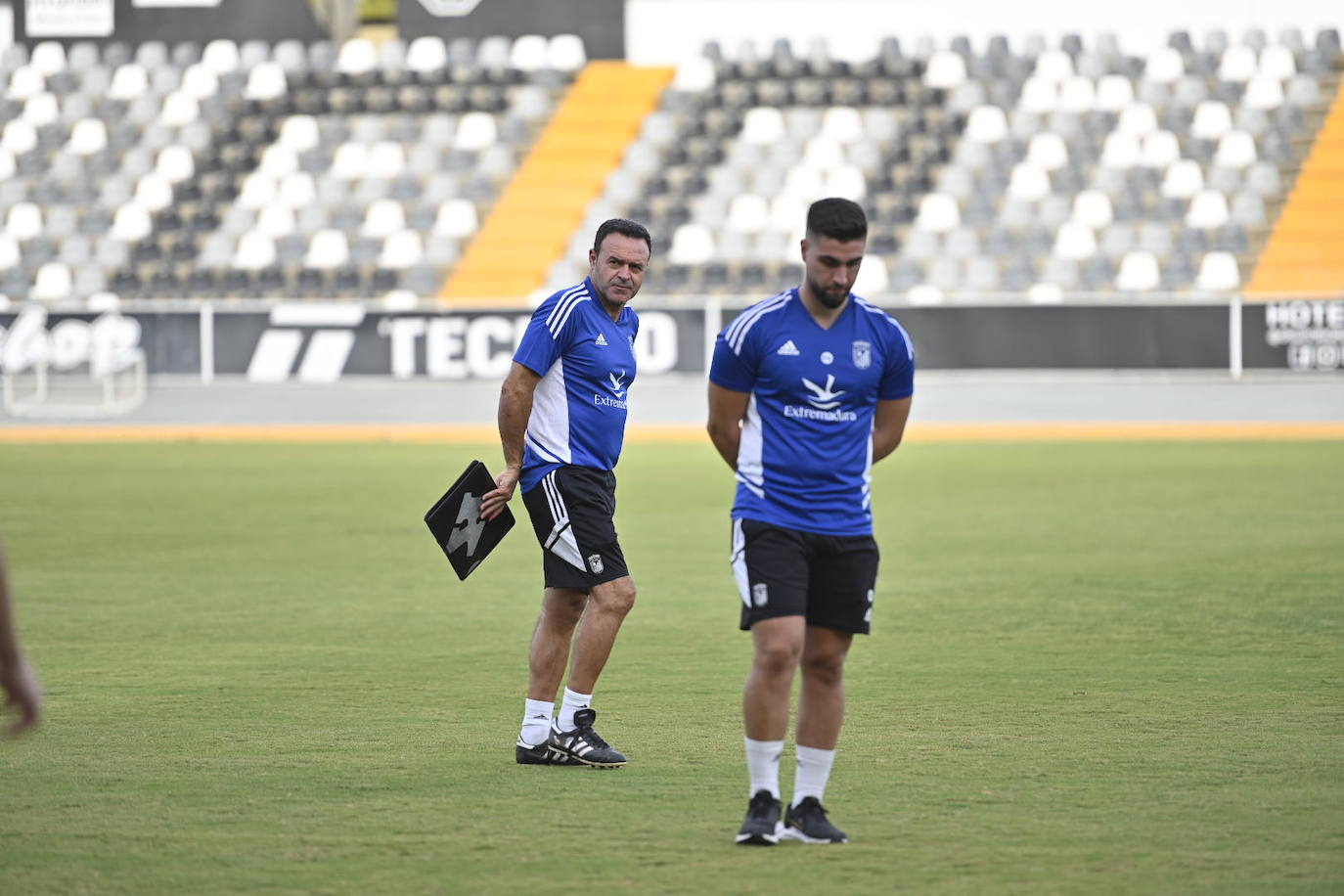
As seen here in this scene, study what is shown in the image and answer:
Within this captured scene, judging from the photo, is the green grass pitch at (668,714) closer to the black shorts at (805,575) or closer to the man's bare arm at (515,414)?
the black shorts at (805,575)

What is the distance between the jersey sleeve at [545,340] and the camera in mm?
7043

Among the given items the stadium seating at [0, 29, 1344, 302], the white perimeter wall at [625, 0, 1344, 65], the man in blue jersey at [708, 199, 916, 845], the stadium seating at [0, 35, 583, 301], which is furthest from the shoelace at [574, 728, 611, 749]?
the white perimeter wall at [625, 0, 1344, 65]

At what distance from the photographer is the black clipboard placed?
24.2 ft

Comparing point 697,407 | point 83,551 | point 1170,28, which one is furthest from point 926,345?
point 83,551

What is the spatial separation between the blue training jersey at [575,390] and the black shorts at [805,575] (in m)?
1.43

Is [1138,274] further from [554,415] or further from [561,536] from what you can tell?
[561,536]

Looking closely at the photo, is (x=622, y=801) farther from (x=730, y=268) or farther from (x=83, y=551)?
(x=730, y=268)

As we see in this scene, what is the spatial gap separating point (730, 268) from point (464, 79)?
330 inches

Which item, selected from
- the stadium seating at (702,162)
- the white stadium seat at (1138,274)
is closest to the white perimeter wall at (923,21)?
the stadium seating at (702,162)

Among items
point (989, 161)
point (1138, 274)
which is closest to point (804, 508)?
point (1138, 274)

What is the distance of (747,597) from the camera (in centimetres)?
577

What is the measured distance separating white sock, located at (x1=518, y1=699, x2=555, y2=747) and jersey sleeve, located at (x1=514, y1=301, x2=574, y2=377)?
1.22 metres

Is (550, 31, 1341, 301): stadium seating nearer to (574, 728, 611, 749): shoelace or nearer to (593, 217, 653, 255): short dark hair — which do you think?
(593, 217, 653, 255): short dark hair

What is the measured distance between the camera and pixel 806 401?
5805mm
